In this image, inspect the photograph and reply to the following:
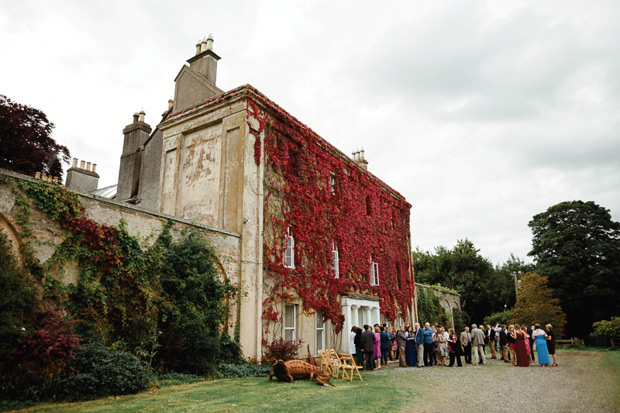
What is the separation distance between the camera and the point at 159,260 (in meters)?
11.8

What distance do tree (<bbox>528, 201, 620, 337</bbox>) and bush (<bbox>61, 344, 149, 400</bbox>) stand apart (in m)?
40.4

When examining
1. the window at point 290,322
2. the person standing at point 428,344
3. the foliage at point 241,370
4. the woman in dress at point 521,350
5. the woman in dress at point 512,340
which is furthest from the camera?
the person standing at point 428,344

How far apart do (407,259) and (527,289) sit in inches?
497

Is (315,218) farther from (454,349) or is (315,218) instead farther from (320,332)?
(454,349)

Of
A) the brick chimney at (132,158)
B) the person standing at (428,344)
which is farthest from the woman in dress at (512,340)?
A: the brick chimney at (132,158)

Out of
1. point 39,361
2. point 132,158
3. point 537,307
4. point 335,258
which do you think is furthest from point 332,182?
point 537,307

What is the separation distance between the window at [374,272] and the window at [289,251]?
25.6 feet

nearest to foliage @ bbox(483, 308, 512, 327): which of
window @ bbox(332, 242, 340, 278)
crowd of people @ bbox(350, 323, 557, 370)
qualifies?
crowd of people @ bbox(350, 323, 557, 370)

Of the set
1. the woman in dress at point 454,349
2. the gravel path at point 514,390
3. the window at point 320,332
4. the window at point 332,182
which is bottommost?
the gravel path at point 514,390

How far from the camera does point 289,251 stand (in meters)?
17.5

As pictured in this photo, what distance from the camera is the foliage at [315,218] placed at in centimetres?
1645

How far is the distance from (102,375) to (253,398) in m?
3.15

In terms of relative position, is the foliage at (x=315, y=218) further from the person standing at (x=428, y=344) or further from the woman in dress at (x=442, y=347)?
the woman in dress at (x=442, y=347)

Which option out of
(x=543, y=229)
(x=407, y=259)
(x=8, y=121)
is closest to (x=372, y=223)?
(x=407, y=259)
